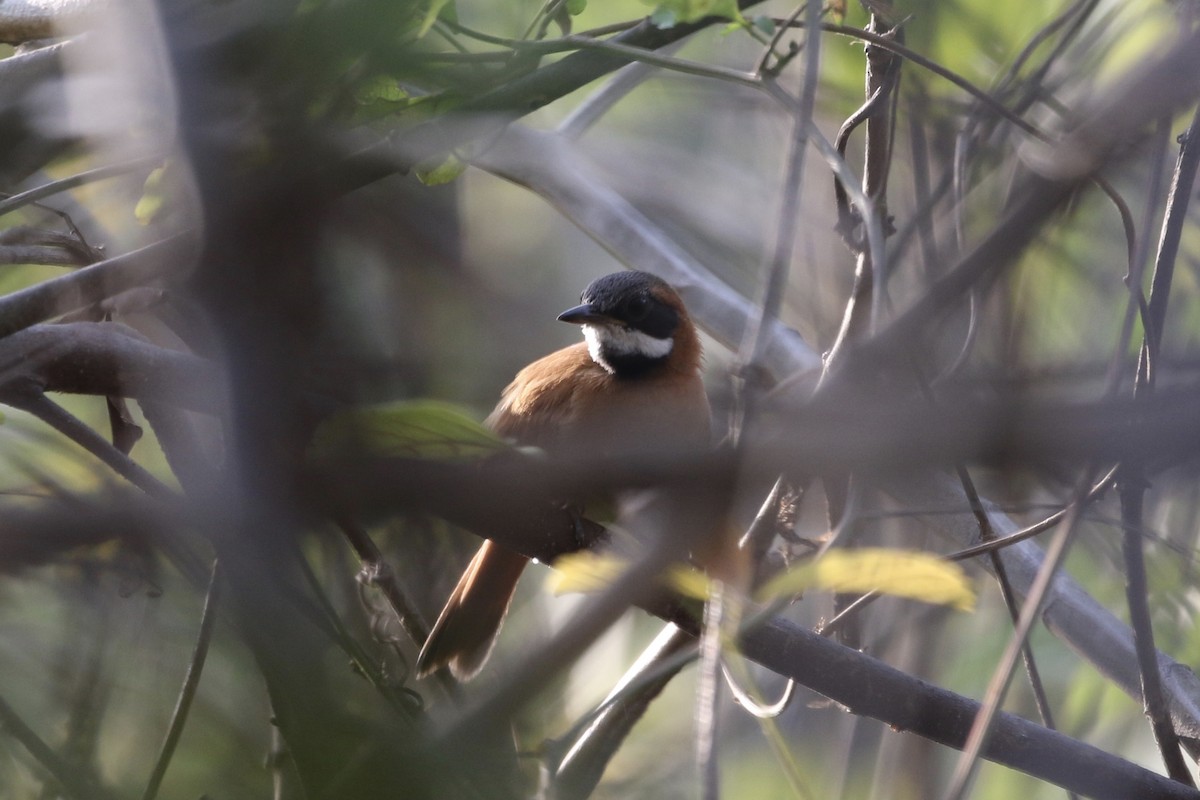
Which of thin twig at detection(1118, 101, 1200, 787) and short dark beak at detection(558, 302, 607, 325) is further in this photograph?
short dark beak at detection(558, 302, 607, 325)

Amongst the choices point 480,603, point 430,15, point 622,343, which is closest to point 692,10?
point 430,15

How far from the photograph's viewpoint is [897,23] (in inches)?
96.1

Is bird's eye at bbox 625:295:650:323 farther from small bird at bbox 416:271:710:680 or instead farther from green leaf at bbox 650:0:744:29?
green leaf at bbox 650:0:744:29

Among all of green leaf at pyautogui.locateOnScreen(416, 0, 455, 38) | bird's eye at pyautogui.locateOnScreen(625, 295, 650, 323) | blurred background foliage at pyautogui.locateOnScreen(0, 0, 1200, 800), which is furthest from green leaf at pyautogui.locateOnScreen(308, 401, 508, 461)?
Result: bird's eye at pyautogui.locateOnScreen(625, 295, 650, 323)

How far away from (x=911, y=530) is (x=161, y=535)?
2965 millimetres

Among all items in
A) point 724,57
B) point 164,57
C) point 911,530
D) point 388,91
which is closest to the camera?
point 164,57

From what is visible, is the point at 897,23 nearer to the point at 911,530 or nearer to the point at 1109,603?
the point at 911,530

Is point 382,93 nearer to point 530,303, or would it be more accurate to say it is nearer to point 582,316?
point 582,316

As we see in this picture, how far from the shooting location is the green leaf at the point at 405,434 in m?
1.16

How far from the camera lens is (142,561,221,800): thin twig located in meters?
1.32

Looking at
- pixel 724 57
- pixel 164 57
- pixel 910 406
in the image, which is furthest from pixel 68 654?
pixel 724 57

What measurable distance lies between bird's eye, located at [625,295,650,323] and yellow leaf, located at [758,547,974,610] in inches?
84.6

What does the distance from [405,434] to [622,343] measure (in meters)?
2.27

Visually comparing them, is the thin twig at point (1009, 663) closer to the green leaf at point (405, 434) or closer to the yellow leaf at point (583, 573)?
the yellow leaf at point (583, 573)
